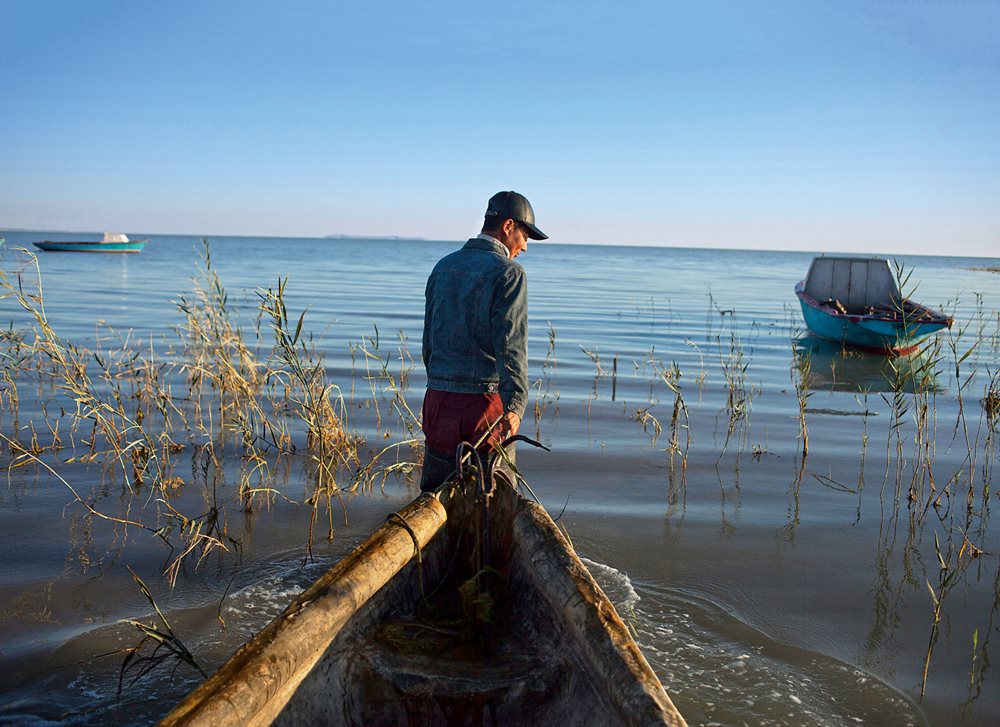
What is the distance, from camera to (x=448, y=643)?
317cm

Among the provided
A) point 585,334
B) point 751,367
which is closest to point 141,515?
point 751,367

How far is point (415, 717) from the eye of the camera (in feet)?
9.37

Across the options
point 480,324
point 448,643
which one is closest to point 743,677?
point 448,643

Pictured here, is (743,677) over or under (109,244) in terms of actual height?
under

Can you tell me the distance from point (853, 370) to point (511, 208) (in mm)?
12428

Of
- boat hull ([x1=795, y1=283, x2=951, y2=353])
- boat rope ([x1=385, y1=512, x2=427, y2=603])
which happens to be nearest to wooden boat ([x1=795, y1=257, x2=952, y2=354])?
boat hull ([x1=795, y1=283, x2=951, y2=353])

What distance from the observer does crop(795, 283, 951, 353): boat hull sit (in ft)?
46.9

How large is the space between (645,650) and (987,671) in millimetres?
1792

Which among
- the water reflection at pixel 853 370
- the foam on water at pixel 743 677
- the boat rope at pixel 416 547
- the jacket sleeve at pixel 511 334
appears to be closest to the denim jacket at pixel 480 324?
the jacket sleeve at pixel 511 334

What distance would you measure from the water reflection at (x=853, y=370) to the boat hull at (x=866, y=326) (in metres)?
0.27

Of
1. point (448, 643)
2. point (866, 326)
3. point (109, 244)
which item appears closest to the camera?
point (448, 643)

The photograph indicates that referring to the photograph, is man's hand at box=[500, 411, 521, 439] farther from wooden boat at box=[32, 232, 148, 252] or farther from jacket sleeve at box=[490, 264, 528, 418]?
wooden boat at box=[32, 232, 148, 252]

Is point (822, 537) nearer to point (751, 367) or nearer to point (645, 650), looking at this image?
point (645, 650)

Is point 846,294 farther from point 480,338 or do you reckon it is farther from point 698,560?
point 480,338
